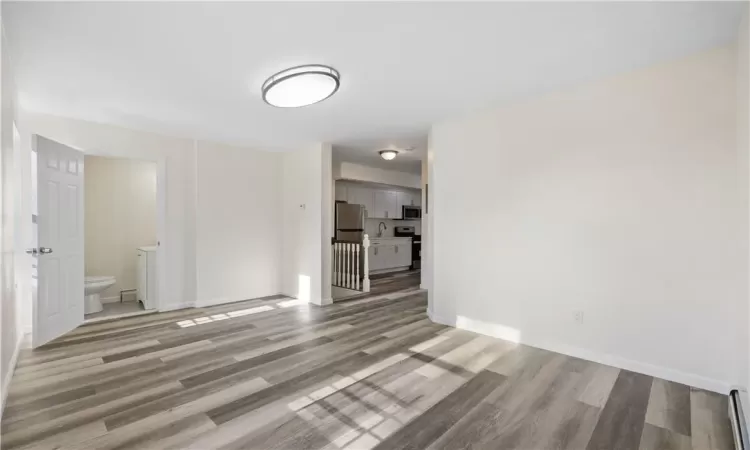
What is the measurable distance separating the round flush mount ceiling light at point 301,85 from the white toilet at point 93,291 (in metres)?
3.55

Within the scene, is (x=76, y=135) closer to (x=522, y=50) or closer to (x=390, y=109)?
(x=390, y=109)

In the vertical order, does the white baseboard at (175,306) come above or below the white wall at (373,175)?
below

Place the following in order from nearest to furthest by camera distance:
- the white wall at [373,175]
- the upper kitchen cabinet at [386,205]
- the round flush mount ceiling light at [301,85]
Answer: the round flush mount ceiling light at [301,85] → the white wall at [373,175] → the upper kitchen cabinet at [386,205]

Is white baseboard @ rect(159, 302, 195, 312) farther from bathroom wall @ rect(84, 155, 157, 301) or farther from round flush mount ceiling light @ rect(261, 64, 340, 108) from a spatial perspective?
round flush mount ceiling light @ rect(261, 64, 340, 108)

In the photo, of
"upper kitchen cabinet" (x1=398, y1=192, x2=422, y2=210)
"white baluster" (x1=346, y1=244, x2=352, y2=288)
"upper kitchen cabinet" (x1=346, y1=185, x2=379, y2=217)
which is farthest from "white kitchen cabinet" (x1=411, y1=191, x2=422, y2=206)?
"white baluster" (x1=346, y1=244, x2=352, y2=288)

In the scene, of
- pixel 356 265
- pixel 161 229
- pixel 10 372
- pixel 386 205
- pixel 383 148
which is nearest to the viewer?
pixel 10 372

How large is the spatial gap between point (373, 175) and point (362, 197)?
93cm

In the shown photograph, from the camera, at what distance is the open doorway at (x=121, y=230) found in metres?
4.88

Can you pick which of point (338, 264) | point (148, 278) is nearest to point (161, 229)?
point (148, 278)

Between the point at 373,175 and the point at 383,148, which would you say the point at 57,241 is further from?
the point at 373,175

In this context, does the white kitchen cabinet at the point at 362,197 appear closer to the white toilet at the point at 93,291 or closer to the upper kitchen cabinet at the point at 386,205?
the upper kitchen cabinet at the point at 386,205

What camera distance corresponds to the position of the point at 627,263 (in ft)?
8.77

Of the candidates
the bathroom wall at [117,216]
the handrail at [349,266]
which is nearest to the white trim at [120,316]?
the bathroom wall at [117,216]

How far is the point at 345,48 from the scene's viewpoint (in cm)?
227
